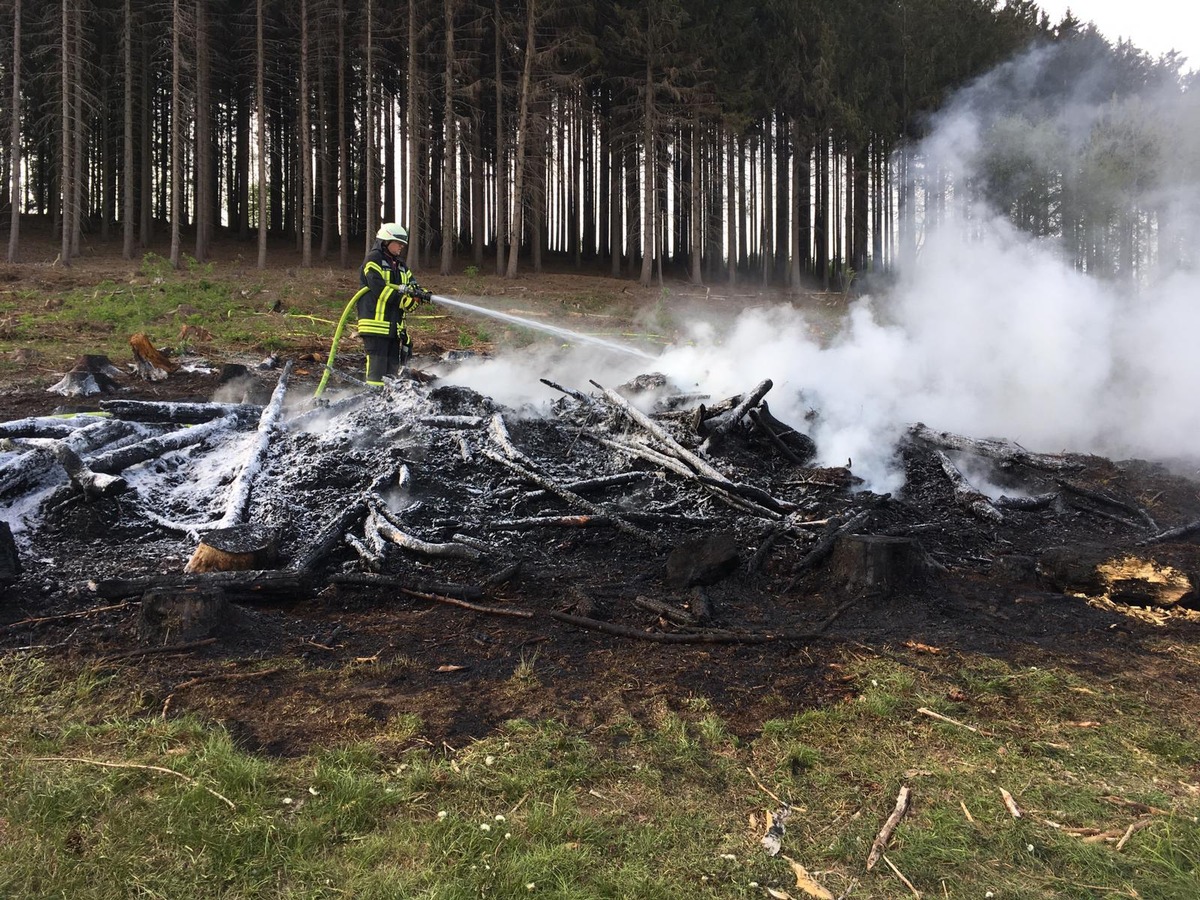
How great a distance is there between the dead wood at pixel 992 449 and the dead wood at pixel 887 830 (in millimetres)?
5642

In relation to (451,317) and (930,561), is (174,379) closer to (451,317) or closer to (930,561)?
(451,317)

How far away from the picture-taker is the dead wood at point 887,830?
90.0 inches

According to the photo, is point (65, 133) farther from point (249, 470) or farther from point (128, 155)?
point (249, 470)

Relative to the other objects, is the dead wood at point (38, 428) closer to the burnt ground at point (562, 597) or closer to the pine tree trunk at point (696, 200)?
the burnt ground at point (562, 597)

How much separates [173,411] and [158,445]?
114 centimetres

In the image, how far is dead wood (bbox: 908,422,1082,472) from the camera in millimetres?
7234

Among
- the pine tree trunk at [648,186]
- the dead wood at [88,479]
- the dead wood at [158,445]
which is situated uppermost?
the pine tree trunk at [648,186]

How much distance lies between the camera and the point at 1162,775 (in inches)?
108

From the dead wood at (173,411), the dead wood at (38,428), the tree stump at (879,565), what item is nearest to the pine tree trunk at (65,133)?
the dead wood at (173,411)

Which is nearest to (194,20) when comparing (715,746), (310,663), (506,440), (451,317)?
(451,317)

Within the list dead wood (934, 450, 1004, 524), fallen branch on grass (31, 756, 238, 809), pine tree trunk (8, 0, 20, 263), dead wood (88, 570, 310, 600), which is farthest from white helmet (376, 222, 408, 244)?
pine tree trunk (8, 0, 20, 263)

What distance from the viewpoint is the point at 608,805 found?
2.51 meters

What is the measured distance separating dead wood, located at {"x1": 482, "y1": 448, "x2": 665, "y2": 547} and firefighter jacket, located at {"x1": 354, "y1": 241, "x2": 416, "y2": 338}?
2600 mm

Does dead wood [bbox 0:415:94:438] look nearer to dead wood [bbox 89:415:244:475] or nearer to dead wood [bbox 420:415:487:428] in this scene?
dead wood [bbox 89:415:244:475]
